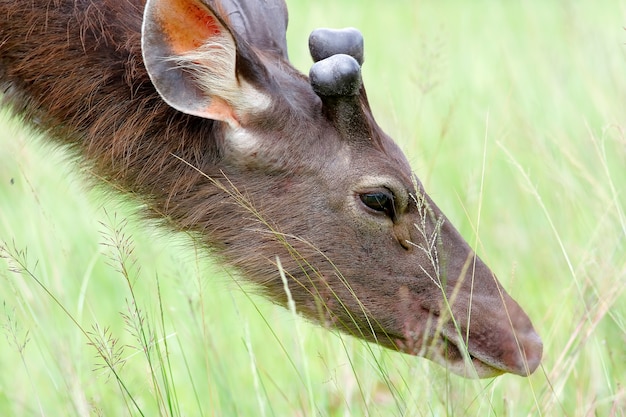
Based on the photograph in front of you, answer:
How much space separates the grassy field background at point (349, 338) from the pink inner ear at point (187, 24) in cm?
79

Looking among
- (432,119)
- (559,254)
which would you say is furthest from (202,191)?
(432,119)

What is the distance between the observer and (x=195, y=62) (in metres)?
4.40

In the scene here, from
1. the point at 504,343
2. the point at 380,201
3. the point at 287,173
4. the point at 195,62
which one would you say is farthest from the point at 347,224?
the point at 195,62

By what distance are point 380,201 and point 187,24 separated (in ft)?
3.62

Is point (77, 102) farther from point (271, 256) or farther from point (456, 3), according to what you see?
point (456, 3)

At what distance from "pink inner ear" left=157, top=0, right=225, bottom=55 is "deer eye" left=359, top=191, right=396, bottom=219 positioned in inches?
37.1

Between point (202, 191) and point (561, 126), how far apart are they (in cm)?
450

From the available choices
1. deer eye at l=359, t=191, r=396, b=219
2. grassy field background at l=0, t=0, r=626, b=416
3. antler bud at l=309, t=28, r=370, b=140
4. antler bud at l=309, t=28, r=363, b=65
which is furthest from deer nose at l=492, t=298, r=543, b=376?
antler bud at l=309, t=28, r=363, b=65

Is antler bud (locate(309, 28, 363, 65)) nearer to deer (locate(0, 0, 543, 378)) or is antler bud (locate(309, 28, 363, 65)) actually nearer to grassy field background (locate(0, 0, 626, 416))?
deer (locate(0, 0, 543, 378))

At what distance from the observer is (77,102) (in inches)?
183

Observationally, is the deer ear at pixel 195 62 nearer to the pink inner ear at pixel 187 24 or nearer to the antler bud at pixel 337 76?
the pink inner ear at pixel 187 24

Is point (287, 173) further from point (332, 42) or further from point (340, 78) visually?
point (332, 42)

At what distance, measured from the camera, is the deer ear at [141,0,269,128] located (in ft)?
13.9

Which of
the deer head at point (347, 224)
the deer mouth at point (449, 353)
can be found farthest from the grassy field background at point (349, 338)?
the deer head at point (347, 224)
